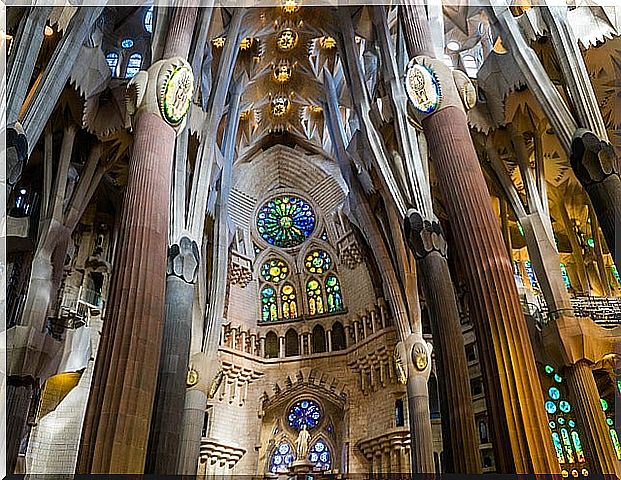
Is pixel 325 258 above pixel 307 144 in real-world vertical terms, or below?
below

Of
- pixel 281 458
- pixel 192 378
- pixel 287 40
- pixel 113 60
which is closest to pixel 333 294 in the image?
pixel 281 458

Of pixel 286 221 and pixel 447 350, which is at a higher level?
pixel 286 221

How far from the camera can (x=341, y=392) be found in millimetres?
21859

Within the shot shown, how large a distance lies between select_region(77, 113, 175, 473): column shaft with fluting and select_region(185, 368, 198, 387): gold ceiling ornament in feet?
26.5

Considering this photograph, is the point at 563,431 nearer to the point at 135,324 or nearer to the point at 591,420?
the point at 591,420

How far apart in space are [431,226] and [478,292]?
562cm

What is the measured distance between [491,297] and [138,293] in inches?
213

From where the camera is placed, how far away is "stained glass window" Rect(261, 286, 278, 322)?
24.8 meters

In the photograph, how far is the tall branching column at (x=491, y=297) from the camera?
7207 millimetres

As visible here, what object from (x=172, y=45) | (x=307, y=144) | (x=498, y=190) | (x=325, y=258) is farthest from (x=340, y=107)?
(x=172, y=45)

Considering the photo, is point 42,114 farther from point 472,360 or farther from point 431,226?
point 472,360

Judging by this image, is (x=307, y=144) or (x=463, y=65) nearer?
(x=463, y=65)

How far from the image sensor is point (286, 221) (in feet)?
89.1

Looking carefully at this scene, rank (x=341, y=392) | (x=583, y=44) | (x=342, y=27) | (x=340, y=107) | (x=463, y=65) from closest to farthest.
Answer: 1. (x=583, y=44)
2. (x=463, y=65)
3. (x=342, y=27)
4. (x=341, y=392)
5. (x=340, y=107)
